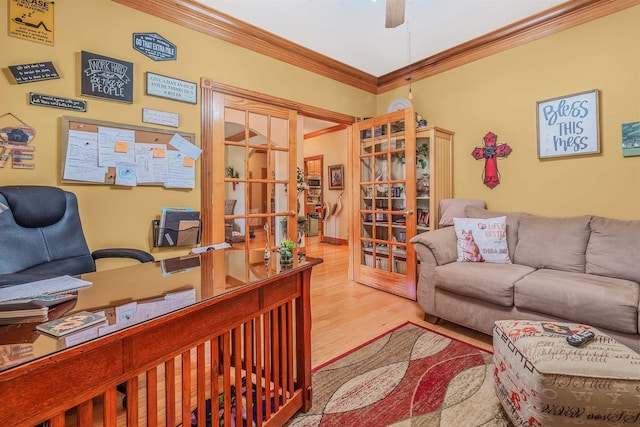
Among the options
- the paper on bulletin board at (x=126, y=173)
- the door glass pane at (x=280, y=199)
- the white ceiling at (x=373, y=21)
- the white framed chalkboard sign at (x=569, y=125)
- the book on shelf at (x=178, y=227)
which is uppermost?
the white ceiling at (x=373, y=21)

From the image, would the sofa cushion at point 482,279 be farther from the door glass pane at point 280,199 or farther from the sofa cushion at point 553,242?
the door glass pane at point 280,199

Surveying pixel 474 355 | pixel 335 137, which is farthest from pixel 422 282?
pixel 335 137

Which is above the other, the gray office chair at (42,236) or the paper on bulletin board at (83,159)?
the paper on bulletin board at (83,159)

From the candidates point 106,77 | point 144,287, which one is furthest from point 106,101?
point 144,287

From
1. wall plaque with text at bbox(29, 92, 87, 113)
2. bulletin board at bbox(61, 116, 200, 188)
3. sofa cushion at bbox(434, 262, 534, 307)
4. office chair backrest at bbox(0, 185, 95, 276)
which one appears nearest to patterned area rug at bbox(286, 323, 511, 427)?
sofa cushion at bbox(434, 262, 534, 307)

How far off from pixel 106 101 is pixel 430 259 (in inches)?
112

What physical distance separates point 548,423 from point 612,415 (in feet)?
0.76

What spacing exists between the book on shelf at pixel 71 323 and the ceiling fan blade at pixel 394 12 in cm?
221

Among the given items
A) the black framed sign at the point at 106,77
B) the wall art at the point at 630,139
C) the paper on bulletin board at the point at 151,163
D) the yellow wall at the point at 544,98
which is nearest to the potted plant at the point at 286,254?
the paper on bulletin board at the point at 151,163

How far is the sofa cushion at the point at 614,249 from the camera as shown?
212 centimetres

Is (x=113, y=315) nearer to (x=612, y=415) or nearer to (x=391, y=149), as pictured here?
(x=612, y=415)

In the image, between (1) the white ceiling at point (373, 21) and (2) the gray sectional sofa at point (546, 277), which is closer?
(2) the gray sectional sofa at point (546, 277)

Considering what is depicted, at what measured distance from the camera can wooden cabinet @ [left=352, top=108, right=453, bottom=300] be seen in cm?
324

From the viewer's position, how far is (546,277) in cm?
214
